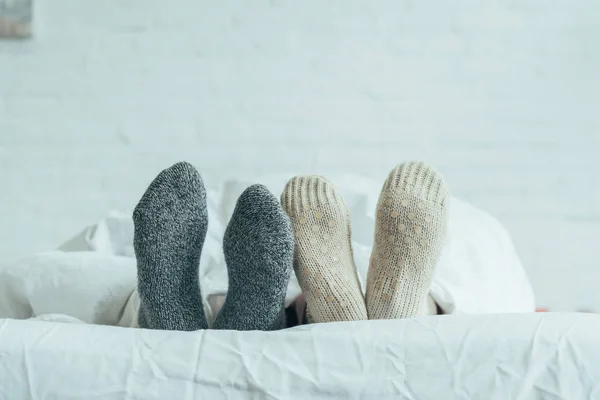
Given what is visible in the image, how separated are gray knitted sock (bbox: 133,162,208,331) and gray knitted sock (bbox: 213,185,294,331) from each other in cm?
4

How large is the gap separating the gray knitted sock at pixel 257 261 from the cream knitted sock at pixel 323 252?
0.05m

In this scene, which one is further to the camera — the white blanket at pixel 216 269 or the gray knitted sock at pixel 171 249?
the white blanket at pixel 216 269

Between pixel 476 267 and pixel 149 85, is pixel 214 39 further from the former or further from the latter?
pixel 476 267

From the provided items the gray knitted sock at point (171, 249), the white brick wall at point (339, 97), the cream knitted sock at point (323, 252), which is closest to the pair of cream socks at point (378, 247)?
the cream knitted sock at point (323, 252)

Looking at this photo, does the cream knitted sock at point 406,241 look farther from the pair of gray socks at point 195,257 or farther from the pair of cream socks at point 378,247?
the pair of gray socks at point 195,257

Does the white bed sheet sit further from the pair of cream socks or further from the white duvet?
the pair of cream socks

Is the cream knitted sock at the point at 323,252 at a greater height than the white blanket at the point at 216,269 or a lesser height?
greater

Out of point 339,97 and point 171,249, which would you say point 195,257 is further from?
point 339,97

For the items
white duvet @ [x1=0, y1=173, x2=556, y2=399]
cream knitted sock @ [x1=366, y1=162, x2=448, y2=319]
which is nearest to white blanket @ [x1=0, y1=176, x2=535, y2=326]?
cream knitted sock @ [x1=366, y1=162, x2=448, y2=319]

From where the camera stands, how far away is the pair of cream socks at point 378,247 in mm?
749

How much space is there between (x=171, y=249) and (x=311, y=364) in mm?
218

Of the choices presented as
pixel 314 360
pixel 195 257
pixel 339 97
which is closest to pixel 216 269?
pixel 195 257

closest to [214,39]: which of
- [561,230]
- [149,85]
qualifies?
[149,85]

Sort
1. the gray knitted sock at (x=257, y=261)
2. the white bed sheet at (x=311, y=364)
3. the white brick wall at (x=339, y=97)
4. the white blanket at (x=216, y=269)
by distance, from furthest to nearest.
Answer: the white brick wall at (x=339, y=97) < the white blanket at (x=216, y=269) < the gray knitted sock at (x=257, y=261) < the white bed sheet at (x=311, y=364)
